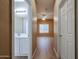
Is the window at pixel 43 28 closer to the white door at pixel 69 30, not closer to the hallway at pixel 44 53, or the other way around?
the hallway at pixel 44 53

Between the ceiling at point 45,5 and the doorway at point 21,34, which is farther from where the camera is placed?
the ceiling at point 45,5

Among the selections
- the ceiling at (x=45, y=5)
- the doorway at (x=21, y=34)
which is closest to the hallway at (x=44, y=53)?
the doorway at (x=21, y=34)

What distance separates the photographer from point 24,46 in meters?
6.07

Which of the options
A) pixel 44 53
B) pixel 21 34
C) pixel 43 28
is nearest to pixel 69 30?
pixel 21 34

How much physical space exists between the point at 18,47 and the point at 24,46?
273 mm

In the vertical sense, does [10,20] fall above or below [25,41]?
above

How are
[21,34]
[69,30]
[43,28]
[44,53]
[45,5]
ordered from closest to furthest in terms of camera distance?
1. [69,30]
2. [21,34]
3. [44,53]
4. [45,5]
5. [43,28]

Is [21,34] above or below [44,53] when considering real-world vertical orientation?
above

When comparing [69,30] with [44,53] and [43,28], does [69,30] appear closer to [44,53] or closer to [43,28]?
[44,53]

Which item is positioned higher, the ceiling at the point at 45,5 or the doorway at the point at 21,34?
the ceiling at the point at 45,5

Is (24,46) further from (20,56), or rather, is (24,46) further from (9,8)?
(9,8)

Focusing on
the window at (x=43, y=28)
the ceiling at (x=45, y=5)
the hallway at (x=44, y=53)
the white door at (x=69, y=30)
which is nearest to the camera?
the white door at (x=69, y=30)

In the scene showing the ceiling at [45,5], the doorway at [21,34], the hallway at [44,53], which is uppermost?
the ceiling at [45,5]

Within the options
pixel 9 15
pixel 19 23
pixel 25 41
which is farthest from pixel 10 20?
pixel 19 23
